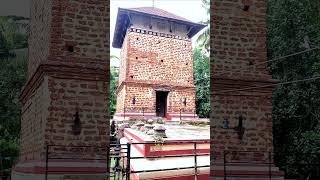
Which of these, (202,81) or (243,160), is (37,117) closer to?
(243,160)

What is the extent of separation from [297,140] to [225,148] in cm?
883

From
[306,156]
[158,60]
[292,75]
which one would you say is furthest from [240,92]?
[158,60]

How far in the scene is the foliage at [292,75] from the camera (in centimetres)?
1541

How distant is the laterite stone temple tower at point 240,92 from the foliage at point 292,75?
315 inches

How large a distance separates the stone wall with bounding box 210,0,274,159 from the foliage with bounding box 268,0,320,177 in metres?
7.98

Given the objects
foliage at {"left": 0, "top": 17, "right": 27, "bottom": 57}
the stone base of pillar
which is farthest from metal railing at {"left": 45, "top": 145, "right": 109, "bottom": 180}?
foliage at {"left": 0, "top": 17, "right": 27, "bottom": 57}

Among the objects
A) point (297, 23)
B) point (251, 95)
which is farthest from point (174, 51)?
point (251, 95)

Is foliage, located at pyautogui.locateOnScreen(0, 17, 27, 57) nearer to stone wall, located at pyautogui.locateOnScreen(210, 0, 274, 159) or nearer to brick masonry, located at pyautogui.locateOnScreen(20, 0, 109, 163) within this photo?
brick masonry, located at pyautogui.locateOnScreen(20, 0, 109, 163)

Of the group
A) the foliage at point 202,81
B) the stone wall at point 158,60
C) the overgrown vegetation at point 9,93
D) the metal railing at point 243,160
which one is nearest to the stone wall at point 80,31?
the metal railing at point 243,160

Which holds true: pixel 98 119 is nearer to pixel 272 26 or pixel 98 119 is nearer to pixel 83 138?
pixel 83 138

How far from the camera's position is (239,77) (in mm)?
7531

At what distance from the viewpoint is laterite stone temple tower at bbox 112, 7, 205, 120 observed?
2538cm

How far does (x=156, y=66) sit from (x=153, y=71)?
385 millimetres

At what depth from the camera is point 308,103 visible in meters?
15.5
